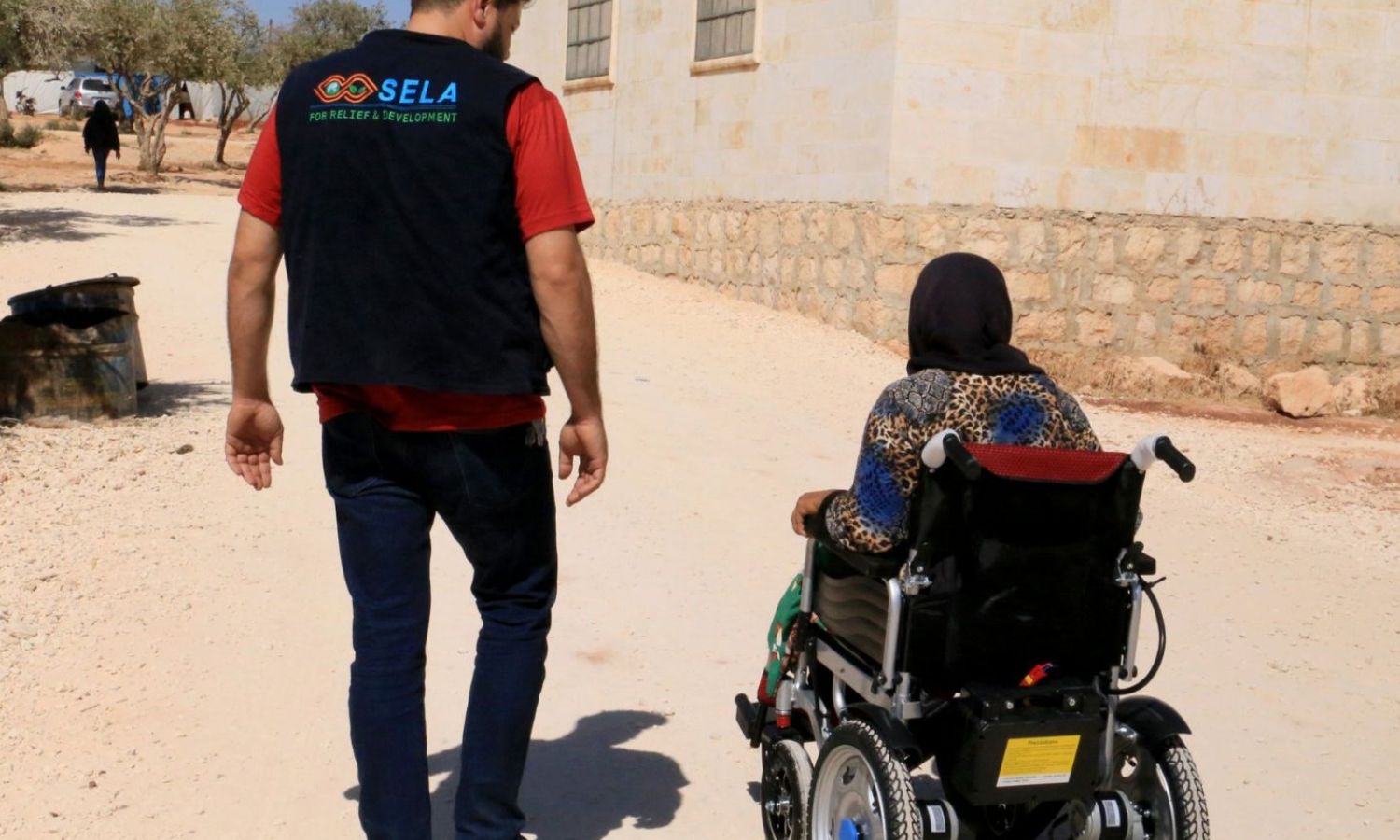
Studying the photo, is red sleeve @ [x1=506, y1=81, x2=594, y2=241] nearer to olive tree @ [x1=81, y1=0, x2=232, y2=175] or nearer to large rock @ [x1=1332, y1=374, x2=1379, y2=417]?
large rock @ [x1=1332, y1=374, x2=1379, y2=417]

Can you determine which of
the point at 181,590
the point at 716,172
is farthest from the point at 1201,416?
the point at 181,590

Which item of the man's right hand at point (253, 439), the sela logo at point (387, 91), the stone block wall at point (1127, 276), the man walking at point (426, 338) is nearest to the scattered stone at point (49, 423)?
the man's right hand at point (253, 439)

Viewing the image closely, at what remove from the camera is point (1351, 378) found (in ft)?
43.1

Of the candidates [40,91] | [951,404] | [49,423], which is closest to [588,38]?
[49,423]

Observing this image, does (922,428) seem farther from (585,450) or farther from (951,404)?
(585,450)

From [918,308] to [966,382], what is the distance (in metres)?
0.20

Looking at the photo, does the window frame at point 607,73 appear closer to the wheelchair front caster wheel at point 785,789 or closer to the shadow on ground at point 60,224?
the shadow on ground at point 60,224

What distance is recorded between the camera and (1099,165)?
42.2 ft

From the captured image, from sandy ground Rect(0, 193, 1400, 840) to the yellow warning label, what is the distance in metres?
1.02

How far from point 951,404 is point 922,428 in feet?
0.26

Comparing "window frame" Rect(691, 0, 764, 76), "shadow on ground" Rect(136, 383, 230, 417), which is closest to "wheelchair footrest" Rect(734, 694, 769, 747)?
"shadow on ground" Rect(136, 383, 230, 417)

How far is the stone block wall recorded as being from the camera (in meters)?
12.8

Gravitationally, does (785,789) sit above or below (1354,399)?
above

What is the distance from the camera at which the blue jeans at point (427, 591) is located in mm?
3057
